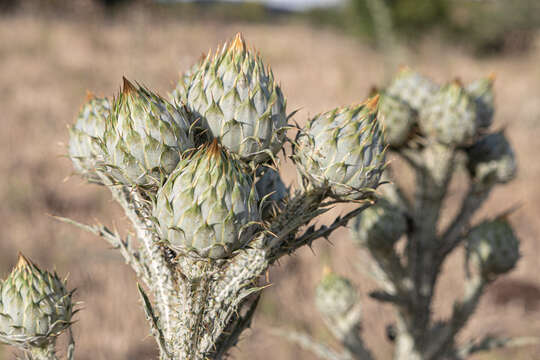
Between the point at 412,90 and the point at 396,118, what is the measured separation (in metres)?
0.33

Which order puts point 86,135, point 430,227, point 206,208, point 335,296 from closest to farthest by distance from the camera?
point 206,208 → point 86,135 → point 430,227 → point 335,296

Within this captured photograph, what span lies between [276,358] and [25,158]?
18.8ft

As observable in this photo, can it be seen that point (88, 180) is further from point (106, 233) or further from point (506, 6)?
point (506, 6)

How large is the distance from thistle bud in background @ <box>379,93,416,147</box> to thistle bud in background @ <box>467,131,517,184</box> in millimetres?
558

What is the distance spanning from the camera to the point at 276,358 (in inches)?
177

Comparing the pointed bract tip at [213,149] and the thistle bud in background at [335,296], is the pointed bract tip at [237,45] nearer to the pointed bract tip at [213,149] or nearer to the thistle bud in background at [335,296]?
the pointed bract tip at [213,149]

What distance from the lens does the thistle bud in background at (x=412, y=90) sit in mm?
2449

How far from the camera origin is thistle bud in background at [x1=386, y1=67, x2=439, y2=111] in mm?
2449

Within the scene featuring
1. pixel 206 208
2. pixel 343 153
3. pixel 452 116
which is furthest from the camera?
pixel 452 116

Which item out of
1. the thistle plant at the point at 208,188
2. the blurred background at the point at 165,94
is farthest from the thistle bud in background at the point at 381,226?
the thistle plant at the point at 208,188

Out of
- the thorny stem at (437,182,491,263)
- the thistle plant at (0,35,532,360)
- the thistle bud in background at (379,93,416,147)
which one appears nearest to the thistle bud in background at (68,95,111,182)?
the thistle plant at (0,35,532,360)

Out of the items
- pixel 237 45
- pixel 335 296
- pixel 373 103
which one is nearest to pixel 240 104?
pixel 237 45

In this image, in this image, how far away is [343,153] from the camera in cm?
133

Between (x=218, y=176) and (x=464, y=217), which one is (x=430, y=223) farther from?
(x=218, y=176)
